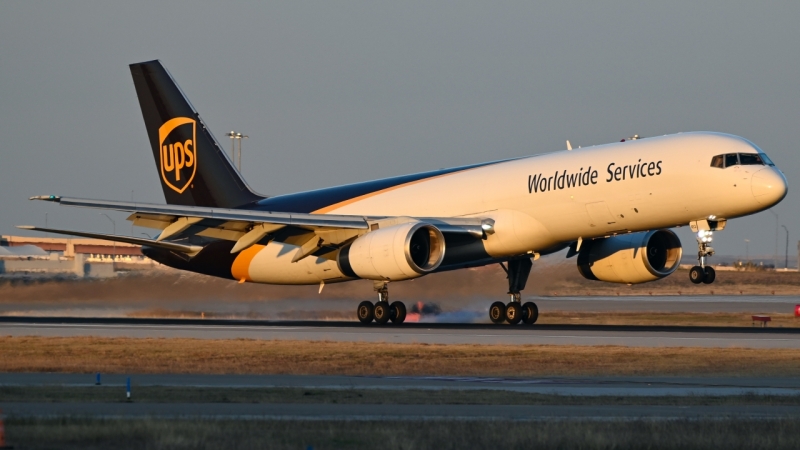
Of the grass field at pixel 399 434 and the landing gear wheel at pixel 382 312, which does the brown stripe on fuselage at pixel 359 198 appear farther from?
the grass field at pixel 399 434

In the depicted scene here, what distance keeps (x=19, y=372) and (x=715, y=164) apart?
64.7ft

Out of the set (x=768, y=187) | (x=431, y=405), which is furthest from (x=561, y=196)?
(x=431, y=405)

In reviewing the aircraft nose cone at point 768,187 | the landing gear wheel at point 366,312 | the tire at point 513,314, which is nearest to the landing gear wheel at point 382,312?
the landing gear wheel at point 366,312

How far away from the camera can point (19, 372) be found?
23703mm

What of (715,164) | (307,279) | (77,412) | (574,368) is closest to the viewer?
(77,412)

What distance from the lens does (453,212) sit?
125 feet

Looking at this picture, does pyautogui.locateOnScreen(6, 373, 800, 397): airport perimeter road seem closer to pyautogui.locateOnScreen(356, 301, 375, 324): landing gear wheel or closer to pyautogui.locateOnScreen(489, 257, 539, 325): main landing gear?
pyautogui.locateOnScreen(356, 301, 375, 324): landing gear wheel

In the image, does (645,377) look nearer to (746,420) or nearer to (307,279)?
(746,420)

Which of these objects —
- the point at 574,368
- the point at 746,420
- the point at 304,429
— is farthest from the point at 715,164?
the point at 304,429

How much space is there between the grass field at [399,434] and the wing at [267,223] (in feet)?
70.3

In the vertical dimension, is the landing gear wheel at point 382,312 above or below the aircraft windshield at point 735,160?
below

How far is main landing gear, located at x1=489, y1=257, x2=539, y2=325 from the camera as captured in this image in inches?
1540

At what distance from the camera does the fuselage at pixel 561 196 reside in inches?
1278

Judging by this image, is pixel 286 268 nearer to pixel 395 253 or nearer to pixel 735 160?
pixel 395 253
